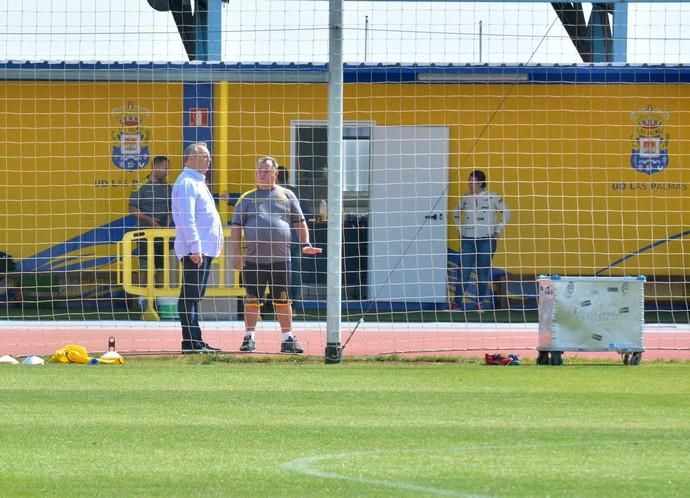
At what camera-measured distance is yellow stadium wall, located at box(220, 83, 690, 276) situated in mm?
19734

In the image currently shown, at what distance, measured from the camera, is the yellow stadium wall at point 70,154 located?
19.5 metres

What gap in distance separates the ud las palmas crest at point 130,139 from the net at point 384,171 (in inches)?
0.9

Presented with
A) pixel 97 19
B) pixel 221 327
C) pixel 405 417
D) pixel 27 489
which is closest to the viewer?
pixel 27 489

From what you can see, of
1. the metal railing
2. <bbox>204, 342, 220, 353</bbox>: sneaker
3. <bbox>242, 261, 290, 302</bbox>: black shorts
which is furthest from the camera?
the metal railing

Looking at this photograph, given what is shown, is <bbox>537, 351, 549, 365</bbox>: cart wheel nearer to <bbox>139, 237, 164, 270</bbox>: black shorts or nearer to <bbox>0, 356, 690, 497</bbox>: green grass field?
<bbox>0, 356, 690, 497</bbox>: green grass field

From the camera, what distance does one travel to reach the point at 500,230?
19.7 m

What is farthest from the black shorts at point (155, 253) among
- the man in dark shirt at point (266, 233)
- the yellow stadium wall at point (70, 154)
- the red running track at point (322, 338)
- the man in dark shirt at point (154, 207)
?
the man in dark shirt at point (266, 233)

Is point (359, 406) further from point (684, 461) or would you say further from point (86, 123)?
point (86, 123)

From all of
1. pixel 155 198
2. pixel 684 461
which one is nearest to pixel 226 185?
pixel 155 198

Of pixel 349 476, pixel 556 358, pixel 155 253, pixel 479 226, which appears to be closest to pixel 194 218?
pixel 556 358

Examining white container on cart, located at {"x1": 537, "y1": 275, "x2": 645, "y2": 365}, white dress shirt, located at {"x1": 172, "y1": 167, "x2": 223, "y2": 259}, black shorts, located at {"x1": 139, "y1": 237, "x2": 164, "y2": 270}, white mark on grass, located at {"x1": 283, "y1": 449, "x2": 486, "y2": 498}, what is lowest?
white mark on grass, located at {"x1": 283, "y1": 449, "x2": 486, "y2": 498}

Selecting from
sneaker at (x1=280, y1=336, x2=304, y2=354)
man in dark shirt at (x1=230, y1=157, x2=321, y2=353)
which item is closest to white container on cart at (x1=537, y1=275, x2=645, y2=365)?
sneaker at (x1=280, y1=336, x2=304, y2=354)

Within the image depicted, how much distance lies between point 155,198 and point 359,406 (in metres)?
9.90

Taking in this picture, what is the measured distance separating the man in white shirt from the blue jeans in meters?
4.53
